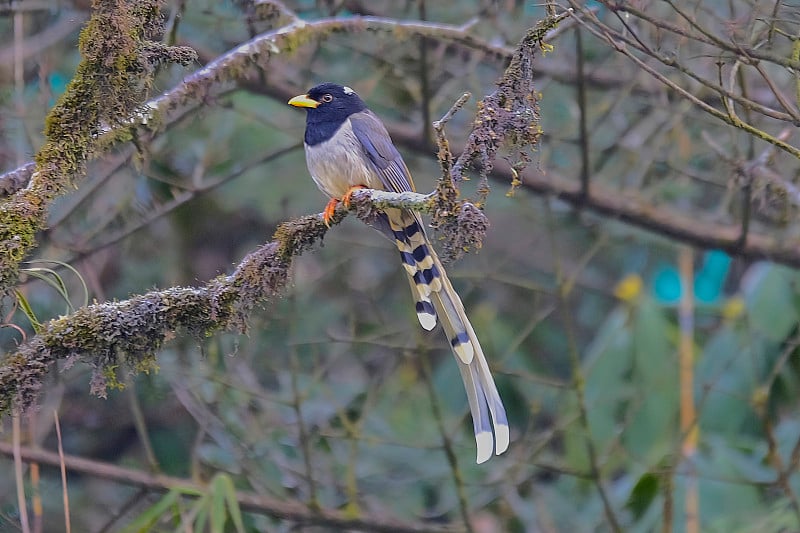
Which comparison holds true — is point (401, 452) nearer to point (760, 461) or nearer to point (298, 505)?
point (298, 505)

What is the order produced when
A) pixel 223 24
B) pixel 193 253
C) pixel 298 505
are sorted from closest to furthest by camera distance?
pixel 298 505 < pixel 223 24 < pixel 193 253

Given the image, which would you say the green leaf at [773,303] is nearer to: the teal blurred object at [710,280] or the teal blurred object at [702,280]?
the teal blurred object at [702,280]

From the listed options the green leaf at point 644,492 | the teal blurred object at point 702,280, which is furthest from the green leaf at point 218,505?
the teal blurred object at point 702,280

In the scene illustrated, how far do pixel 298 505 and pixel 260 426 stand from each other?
562 mm

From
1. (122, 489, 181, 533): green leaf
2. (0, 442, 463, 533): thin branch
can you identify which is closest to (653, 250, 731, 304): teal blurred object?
(0, 442, 463, 533): thin branch

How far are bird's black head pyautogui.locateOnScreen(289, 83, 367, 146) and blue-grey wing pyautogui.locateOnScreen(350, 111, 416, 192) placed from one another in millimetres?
70

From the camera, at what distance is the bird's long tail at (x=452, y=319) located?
320cm

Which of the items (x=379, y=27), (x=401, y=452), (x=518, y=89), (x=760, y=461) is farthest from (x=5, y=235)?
(x=760, y=461)

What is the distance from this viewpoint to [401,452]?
520 cm

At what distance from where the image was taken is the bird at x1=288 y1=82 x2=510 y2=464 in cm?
323

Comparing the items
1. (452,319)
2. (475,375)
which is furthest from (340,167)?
(475,375)

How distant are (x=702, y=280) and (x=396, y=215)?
423 centimetres

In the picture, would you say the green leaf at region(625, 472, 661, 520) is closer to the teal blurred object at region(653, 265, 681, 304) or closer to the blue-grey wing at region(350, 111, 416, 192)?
the blue-grey wing at region(350, 111, 416, 192)

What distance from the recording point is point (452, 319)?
11.1ft
